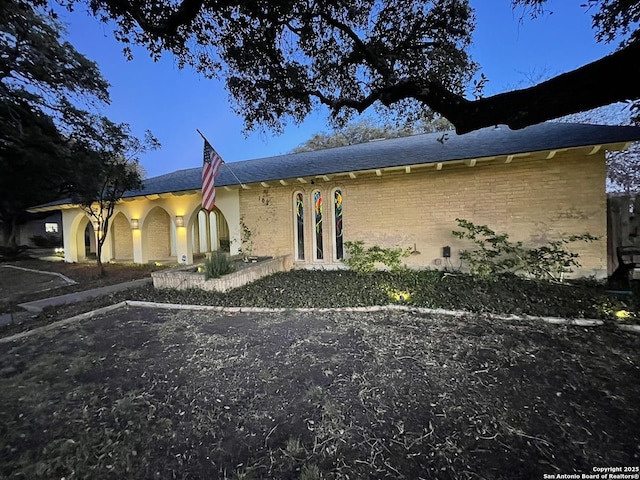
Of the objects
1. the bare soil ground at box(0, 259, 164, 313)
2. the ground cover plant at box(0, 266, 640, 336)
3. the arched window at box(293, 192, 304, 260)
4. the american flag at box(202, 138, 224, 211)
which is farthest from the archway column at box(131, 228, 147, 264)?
the arched window at box(293, 192, 304, 260)

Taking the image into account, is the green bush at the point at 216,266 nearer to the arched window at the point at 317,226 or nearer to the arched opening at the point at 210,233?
the arched window at the point at 317,226

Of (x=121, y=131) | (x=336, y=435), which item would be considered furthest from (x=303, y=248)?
(x=121, y=131)

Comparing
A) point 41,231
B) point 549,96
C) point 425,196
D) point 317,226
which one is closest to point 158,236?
point 317,226

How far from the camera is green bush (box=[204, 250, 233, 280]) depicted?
6852mm

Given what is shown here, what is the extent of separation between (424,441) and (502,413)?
816 mm

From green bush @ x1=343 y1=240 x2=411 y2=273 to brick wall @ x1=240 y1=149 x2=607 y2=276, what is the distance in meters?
0.45

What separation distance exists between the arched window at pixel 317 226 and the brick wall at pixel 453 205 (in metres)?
0.17

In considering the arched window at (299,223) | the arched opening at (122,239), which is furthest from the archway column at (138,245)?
the arched window at (299,223)

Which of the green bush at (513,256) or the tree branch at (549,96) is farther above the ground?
the tree branch at (549,96)

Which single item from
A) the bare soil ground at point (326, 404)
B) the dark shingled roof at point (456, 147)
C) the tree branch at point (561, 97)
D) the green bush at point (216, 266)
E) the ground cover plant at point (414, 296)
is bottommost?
the bare soil ground at point (326, 404)

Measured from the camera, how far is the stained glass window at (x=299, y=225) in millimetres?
9312

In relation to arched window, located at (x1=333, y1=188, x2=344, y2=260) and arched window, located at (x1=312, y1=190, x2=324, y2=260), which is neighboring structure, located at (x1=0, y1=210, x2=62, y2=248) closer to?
arched window, located at (x1=312, y1=190, x2=324, y2=260)

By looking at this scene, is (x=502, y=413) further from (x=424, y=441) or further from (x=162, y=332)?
(x=162, y=332)

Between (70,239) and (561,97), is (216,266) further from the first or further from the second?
(70,239)
